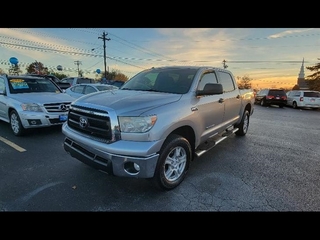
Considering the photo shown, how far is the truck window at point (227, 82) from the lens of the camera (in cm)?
466

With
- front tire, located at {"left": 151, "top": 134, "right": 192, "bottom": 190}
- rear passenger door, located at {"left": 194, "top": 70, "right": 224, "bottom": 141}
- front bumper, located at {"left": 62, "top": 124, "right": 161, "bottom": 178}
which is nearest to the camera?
front bumper, located at {"left": 62, "top": 124, "right": 161, "bottom": 178}

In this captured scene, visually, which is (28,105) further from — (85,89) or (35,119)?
(85,89)

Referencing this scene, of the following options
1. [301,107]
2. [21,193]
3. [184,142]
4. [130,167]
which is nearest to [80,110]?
[130,167]

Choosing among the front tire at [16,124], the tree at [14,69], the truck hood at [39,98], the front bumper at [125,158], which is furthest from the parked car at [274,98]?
the tree at [14,69]

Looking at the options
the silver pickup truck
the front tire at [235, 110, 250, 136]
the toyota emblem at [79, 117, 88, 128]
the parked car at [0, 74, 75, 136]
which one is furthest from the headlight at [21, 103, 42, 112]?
the front tire at [235, 110, 250, 136]

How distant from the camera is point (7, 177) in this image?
3318 mm

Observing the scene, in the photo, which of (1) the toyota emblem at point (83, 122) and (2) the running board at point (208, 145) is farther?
(2) the running board at point (208, 145)

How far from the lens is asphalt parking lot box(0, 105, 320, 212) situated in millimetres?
2654

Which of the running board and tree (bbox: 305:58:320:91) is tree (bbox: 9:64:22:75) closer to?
the running board

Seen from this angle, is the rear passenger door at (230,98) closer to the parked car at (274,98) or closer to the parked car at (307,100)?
the parked car at (274,98)

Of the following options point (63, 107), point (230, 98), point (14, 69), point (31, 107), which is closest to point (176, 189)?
point (230, 98)

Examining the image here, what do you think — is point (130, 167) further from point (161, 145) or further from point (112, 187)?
point (112, 187)

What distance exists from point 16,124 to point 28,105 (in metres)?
0.72
